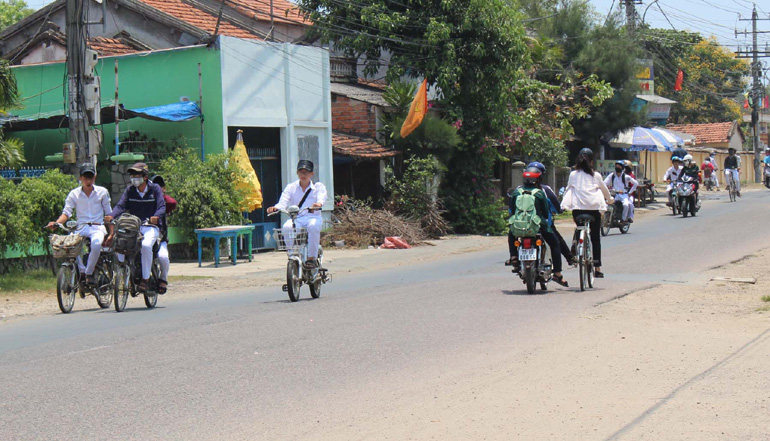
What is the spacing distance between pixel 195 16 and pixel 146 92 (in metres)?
6.64

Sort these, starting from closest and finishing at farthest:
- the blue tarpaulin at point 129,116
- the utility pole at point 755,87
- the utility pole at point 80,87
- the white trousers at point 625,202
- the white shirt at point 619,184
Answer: the utility pole at point 80,87, the blue tarpaulin at point 129,116, the white trousers at point 625,202, the white shirt at point 619,184, the utility pole at point 755,87

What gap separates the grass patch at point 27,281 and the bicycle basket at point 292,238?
5.26 metres

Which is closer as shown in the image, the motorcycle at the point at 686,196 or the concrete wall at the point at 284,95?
the concrete wall at the point at 284,95

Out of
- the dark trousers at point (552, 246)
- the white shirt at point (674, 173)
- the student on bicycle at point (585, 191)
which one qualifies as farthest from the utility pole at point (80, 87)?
the white shirt at point (674, 173)

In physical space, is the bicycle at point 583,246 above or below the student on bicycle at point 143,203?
below

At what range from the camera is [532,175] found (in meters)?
12.1

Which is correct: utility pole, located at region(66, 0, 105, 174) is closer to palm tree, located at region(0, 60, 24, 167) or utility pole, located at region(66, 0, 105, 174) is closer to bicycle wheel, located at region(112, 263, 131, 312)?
palm tree, located at region(0, 60, 24, 167)

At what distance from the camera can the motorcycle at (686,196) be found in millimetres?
28514

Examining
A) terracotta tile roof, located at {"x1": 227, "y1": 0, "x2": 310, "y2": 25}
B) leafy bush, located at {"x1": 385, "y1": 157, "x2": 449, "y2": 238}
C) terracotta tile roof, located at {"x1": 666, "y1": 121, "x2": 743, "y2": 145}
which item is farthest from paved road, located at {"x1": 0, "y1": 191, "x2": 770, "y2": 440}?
terracotta tile roof, located at {"x1": 666, "y1": 121, "x2": 743, "y2": 145}

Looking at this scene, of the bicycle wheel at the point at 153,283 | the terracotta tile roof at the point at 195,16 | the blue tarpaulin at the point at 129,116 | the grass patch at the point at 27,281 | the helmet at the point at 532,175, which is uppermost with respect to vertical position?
the terracotta tile roof at the point at 195,16

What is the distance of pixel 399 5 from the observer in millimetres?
26078

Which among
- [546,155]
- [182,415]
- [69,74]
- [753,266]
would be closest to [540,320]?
[182,415]

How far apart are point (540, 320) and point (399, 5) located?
57.6 feet

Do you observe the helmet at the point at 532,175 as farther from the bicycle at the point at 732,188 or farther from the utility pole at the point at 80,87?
the bicycle at the point at 732,188
